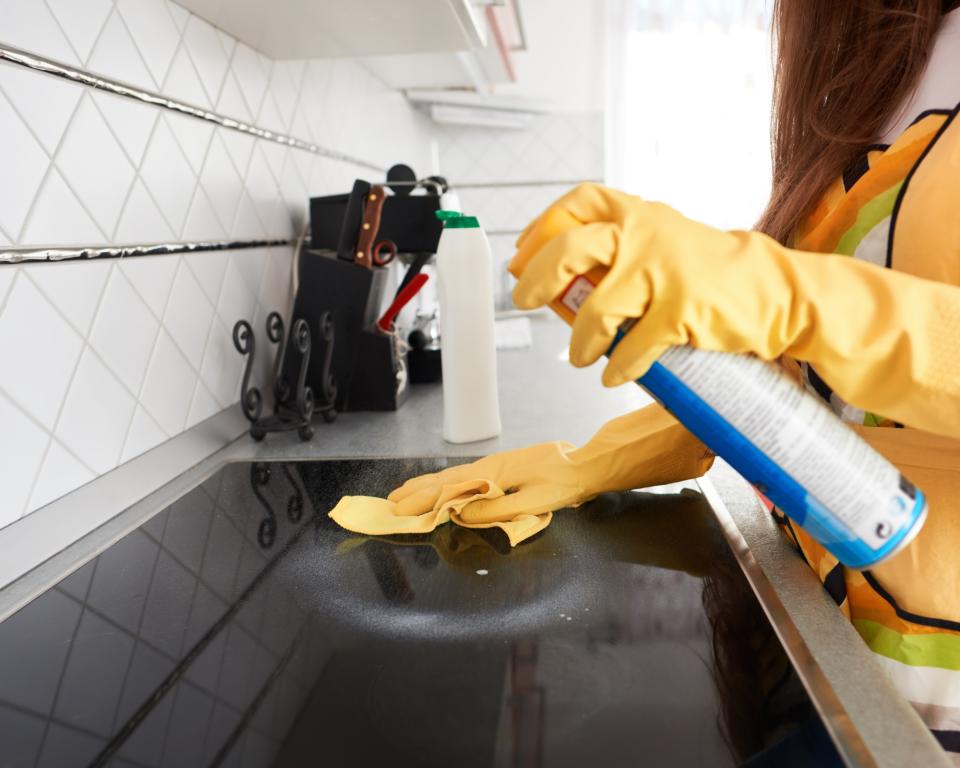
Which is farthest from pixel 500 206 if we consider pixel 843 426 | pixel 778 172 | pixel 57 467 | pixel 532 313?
pixel 843 426

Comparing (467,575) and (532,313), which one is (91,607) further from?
(532,313)

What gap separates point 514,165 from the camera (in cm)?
278

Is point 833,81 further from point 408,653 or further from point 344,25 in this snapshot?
point 344,25

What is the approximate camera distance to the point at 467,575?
663 mm

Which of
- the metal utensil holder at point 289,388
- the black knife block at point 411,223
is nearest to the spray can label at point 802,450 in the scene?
the metal utensil holder at point 289,388

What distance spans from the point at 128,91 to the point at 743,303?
766 millimetres

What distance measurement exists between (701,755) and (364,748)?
0.20m

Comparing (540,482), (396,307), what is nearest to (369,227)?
(396,307)

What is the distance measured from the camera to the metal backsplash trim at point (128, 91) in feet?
2.33

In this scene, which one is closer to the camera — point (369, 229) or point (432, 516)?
point (432, 516)

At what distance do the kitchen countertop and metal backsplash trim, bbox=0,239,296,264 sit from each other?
24 cm

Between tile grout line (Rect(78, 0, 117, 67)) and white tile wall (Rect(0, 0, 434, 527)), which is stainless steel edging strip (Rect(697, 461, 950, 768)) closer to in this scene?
white tile wall (Rect(0, 0, 434, 527))

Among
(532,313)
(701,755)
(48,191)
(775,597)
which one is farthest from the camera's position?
(532,313)

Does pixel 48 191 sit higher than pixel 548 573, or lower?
higher
